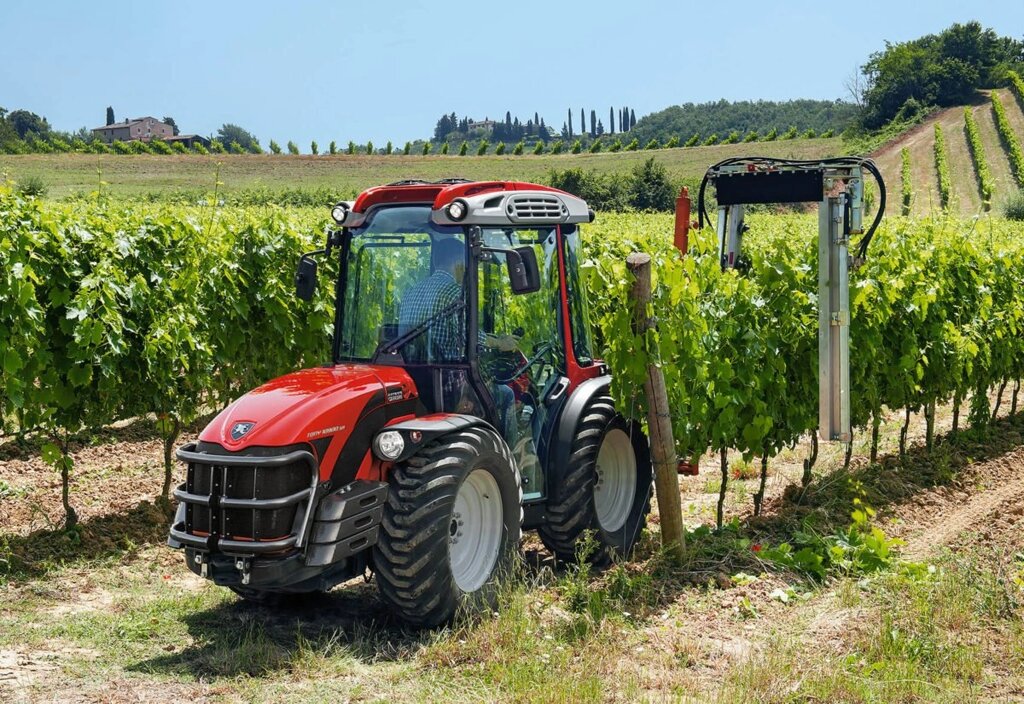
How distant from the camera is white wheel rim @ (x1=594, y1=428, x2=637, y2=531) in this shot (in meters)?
6.85

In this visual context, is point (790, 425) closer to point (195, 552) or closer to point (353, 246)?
point (353, 246)

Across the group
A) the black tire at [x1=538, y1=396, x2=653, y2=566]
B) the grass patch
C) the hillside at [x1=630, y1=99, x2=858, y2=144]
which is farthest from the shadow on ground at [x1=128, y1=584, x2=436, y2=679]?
the hillside at [x1=630, y1=99, x2=858, y2=144]

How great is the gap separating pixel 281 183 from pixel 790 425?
2299 inches

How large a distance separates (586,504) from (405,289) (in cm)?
174

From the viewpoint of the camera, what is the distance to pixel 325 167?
70625 mm

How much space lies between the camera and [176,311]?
8.27 m

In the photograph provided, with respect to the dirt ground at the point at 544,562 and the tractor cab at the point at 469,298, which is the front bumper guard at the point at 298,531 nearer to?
the dirt ground at the point at 544,562

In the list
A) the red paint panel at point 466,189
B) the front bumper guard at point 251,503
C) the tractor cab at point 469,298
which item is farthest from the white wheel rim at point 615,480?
the front bumper guard at point 251,503

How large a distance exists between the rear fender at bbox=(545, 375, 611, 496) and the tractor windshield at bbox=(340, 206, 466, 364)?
91cm

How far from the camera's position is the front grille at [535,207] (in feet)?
19.6

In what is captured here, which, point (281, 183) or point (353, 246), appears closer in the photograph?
point (353, 246)

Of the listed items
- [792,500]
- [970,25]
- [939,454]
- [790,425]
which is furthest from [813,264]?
[970,25]

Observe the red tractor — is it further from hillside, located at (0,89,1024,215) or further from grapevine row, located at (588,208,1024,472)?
hillside, located at (0,89,1024,215)

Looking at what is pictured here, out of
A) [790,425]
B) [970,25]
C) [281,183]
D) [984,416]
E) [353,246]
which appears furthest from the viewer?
[970,25]
